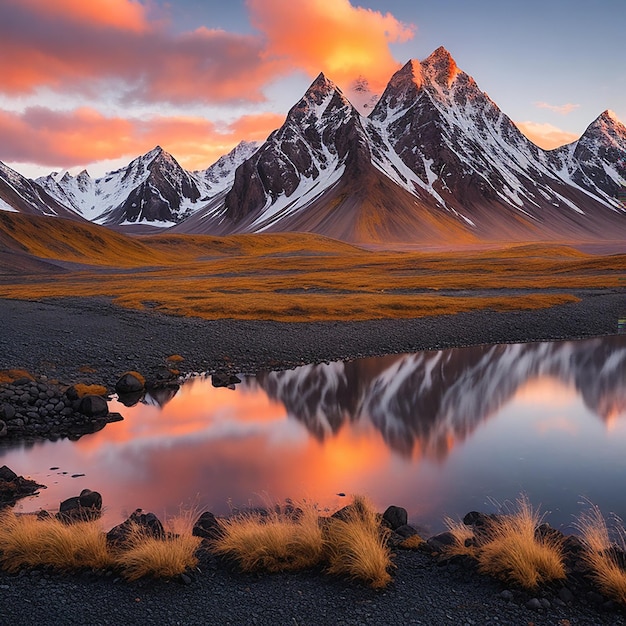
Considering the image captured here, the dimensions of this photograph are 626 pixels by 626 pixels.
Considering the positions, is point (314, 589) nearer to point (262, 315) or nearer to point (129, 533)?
point (129, 533)

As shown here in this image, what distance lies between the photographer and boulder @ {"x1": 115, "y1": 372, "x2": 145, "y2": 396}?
Result: 93.2 ft

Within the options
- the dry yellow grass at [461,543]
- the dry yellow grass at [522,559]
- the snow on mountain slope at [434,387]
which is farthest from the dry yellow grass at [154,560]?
the snow on mountain slope at [434,387]

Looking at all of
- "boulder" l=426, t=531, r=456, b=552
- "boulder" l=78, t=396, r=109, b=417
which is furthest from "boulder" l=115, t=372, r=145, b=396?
"boulder" l=426, t=531, r=456, b=552

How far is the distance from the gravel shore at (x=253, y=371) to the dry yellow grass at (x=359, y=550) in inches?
10.5

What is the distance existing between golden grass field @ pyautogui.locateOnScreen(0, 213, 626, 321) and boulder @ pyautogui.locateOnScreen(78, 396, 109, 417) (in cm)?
2204

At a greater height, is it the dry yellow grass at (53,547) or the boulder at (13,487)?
the dry yellow grass at (53,547)

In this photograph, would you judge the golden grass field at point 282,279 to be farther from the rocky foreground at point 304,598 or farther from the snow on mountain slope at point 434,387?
the rocky foreground at point 304,598

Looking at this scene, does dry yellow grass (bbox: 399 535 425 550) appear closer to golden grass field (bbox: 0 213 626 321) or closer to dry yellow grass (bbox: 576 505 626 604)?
dry yellow grass (bbox: 576 505 626 604)

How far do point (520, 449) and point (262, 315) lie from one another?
29.3 metres

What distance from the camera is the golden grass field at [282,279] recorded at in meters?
52.6

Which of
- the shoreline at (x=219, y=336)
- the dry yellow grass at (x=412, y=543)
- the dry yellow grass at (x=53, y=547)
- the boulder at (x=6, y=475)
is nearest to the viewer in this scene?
the dry yellow grass at (x=53, y=547)

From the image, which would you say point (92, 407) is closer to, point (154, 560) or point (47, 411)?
point (47, 411)

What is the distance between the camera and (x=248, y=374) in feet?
109

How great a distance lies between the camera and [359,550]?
11242 mm
